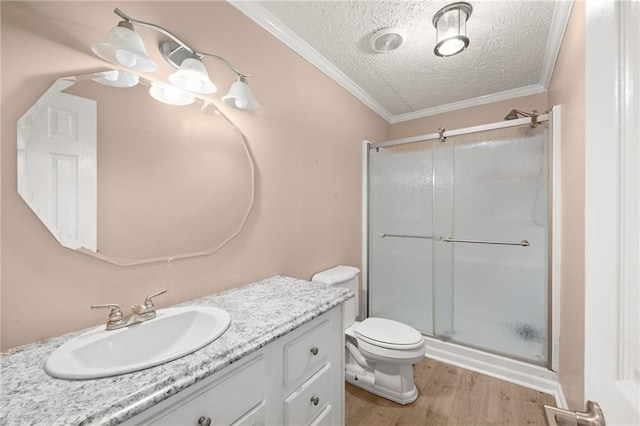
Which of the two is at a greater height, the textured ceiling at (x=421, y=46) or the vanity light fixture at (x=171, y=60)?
the textured ceiling at (x=421, y=46)

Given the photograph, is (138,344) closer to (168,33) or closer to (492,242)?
(168,33)

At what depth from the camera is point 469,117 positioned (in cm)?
279

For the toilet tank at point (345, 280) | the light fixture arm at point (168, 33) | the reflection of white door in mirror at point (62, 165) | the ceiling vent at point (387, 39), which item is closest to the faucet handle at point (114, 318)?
the reflection of white door in mirror at point (62, 165)

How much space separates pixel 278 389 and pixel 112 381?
1.72ft

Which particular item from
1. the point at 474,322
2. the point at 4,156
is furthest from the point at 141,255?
the point at 474,322

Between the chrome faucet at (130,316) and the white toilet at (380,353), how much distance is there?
110 centimetres

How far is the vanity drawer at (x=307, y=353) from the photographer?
0.99 meters

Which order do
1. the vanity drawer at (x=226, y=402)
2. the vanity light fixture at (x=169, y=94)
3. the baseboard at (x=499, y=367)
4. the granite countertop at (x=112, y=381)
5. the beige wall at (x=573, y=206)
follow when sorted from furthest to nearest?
the baseboard at (x=499, y=367), the beige wall at (x=573, y=206), the vanity light fixture at (x=169, y=94), the vanity drawer at (x=226, y=402), the granite countertop at (x=112, y=381)

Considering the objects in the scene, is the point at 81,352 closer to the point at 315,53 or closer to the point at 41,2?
the point at 41,2

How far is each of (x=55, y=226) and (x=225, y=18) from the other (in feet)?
4.11

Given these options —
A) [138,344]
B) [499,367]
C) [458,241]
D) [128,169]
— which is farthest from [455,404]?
[128,169]

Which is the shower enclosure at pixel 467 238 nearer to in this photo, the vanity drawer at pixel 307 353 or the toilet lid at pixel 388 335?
the toilet lid at pixel 388 335

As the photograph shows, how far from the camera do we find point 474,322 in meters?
2.19

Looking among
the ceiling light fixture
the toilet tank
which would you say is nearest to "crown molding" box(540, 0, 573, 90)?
the ceiling light fixture
